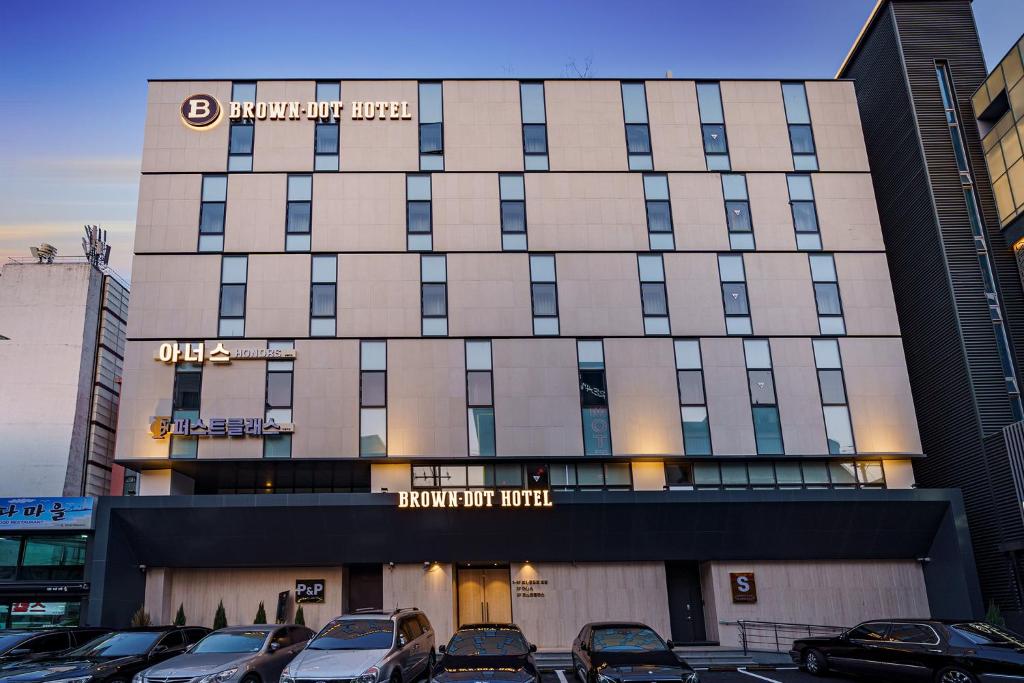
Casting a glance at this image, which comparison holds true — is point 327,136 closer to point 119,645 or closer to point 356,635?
point 119,645

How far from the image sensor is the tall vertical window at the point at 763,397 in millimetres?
30062

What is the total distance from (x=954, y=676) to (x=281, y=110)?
103ft

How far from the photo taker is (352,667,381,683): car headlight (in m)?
14.2

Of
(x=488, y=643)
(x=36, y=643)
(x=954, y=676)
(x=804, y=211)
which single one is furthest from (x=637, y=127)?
(x=36, y=643)

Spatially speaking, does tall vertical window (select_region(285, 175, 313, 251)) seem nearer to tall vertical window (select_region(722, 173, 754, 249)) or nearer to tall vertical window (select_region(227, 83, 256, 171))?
tall vertical window (select_region(227, 83, 256, 171))

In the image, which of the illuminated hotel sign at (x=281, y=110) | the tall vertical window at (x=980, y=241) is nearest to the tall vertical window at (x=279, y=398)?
the illuminated hotel sign at (x=281, y=110)

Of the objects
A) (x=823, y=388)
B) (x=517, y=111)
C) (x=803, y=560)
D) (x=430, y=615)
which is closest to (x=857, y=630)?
(x=803, y=560)

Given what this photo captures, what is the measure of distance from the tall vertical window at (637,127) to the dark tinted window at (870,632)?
20.9 meters

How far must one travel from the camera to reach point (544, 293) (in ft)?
104

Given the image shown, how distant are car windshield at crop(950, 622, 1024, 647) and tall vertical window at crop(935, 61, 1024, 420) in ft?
48.0

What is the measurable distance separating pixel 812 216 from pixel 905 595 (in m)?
16.0

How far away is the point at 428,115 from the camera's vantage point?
34.0 meters

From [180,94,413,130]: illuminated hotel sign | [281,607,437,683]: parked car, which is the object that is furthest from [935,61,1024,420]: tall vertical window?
[281,607,437,683]: parked car

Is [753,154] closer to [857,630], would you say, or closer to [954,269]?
[954,269]
